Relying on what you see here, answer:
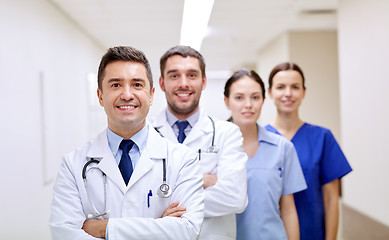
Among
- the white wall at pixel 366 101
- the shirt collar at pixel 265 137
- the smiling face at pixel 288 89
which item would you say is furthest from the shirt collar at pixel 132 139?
the white wall at pixel 366 101

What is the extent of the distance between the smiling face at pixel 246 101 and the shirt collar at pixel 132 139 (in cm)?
53

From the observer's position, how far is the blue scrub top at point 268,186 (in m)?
1.53

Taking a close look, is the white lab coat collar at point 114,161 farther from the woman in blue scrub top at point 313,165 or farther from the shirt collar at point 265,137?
the woman in blue scrub top at point 313,165

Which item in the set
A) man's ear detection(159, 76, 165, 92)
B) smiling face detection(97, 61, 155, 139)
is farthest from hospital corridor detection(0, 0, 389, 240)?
smiling face detection(97, 61, 155, 139)

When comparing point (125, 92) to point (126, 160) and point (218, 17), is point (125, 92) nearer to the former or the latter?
point (126, 160)

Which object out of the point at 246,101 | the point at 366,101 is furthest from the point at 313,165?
the point at 366,101

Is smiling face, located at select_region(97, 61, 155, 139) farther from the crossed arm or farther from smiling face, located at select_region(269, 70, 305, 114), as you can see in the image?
smiling face, located at select_region(269, 70, 305, 114)

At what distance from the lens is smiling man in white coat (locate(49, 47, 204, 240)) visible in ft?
3.24

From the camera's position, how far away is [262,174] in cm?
157

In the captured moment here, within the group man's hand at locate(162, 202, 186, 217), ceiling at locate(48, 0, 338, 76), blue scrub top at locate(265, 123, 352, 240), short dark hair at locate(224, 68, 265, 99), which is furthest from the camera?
ceiling at locate(48, 0, 338, 76)

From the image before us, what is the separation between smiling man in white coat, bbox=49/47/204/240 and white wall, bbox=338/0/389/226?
244 cm

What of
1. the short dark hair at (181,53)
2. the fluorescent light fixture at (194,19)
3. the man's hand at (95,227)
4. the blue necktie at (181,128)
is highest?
the fluorescent light fixture at (194,19)

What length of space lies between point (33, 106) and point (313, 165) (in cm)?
218

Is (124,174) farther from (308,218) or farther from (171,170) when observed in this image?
(308,218)
